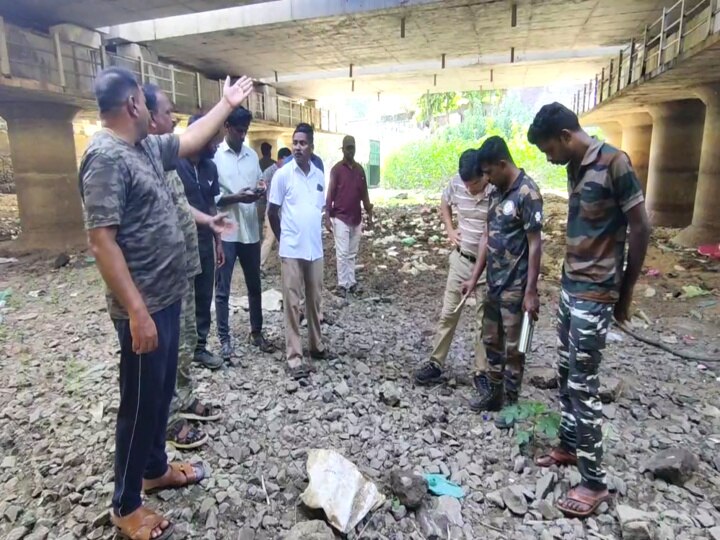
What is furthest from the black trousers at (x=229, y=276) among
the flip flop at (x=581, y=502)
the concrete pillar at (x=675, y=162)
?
the concrete pillar at (x=675, y=162)

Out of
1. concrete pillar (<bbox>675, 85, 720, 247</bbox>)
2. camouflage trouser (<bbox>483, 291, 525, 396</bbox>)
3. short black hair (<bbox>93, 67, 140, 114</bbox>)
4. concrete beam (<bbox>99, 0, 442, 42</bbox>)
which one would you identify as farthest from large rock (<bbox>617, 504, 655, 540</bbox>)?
concrete pillar (<bbox>675, 85, 720, 247</bbox>)

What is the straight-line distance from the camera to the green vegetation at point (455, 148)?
22.6 m

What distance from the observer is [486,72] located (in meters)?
14.8

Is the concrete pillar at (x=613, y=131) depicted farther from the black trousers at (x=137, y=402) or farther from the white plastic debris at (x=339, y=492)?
the black trousers at (x=137, y=402)

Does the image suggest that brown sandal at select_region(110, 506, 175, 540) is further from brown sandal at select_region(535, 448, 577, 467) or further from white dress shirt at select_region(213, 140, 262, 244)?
white dress shirt at select_region(213, 140, 262, 244)

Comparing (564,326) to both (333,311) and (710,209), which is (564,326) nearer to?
(333,311)

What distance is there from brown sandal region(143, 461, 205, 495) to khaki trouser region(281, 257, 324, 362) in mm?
1287

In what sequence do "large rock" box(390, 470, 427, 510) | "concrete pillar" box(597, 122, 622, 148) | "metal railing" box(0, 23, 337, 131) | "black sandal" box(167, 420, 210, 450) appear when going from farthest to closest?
"concrete pillar" box(597, 122, 622, 148) → "metal railing" box(0, 23, 337, 131) → "black sandal" box(167, 420, 210, 450) → "large rock" box(390, 470, 427, 510)

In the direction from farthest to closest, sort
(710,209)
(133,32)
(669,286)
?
1. (133,32)
2. (710,209)
3. (669,286)

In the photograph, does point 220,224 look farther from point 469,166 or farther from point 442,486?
point 442,486

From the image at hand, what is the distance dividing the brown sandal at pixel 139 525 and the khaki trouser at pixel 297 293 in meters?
1.67

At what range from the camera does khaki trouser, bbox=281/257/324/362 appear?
3553 millimetres

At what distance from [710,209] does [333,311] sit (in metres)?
7.75

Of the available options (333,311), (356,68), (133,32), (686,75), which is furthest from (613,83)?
(133,32)
